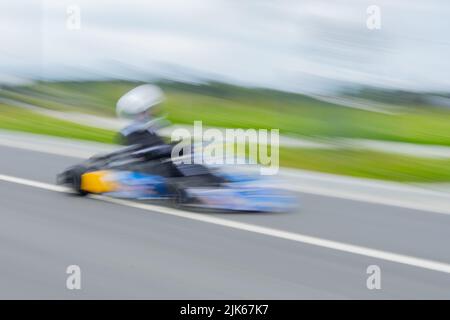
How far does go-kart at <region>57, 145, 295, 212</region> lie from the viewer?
876 cm

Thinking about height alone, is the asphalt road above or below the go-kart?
below

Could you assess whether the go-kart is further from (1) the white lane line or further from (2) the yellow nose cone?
(1) the white lane line

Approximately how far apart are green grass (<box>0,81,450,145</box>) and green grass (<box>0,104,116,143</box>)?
508mm

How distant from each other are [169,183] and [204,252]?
2026 millimetres

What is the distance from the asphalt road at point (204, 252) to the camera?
6051mm

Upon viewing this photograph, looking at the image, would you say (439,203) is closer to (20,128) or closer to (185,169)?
(185,169)

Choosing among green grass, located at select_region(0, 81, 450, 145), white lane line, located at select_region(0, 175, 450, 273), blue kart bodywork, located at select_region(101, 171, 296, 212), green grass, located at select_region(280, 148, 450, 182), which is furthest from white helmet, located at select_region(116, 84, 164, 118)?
green grass, located at select_region(0, 81, 450, 145)

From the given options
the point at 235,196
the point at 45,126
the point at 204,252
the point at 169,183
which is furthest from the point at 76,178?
the point at 45,126

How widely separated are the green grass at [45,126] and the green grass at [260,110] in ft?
1.67

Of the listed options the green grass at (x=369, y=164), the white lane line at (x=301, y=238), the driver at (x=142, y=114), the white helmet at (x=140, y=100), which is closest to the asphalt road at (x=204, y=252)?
the white lane line at (x=301, y=238)

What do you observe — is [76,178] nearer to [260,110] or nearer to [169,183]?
[169,183]

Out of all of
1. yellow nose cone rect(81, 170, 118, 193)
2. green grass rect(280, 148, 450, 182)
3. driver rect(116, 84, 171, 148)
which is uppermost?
green grass rect(280, 148, 450, 182)

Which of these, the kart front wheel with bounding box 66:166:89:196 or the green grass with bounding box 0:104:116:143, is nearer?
the kart front wheel with bounding box 66:166:89:196

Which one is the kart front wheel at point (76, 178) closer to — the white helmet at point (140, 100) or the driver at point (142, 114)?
the driver at point (142, 114)
